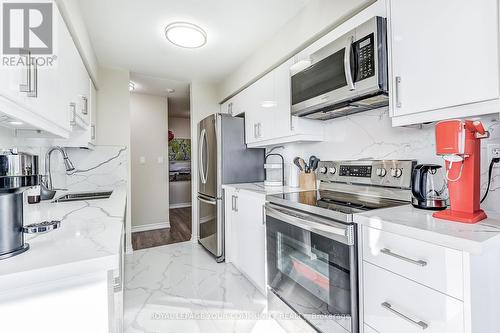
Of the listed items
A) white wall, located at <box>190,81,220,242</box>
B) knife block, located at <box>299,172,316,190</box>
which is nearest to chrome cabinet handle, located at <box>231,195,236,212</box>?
knife block, located at <box>299,172,316,190</box>

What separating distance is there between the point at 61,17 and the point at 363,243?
2.14m

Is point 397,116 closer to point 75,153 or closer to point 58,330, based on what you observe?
point 58,330

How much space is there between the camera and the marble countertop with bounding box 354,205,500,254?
32.7 inches

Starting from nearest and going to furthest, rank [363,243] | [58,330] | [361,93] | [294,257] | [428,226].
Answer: [58,330] → [428,226] → [363,243] → [361,93] → [294,257]

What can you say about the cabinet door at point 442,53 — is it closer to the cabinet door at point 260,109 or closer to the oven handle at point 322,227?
the oven handle at point 322,227

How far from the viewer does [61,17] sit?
4.84 ft

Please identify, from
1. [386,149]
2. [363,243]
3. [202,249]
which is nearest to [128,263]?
[202,249]

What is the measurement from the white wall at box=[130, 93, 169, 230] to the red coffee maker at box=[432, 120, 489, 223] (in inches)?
165

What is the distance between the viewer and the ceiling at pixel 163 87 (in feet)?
11.6

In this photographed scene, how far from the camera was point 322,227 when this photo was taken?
4.37ft

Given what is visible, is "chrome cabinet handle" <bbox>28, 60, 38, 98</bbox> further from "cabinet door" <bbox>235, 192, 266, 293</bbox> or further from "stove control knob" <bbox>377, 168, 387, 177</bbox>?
"stove control knob" <bbox>377, 168, 387, 177</bbox>

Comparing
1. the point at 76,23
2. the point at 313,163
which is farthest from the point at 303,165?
the point at 76,23

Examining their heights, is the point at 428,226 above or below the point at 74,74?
below

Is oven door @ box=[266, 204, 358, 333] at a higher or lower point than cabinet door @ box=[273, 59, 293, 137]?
lower
